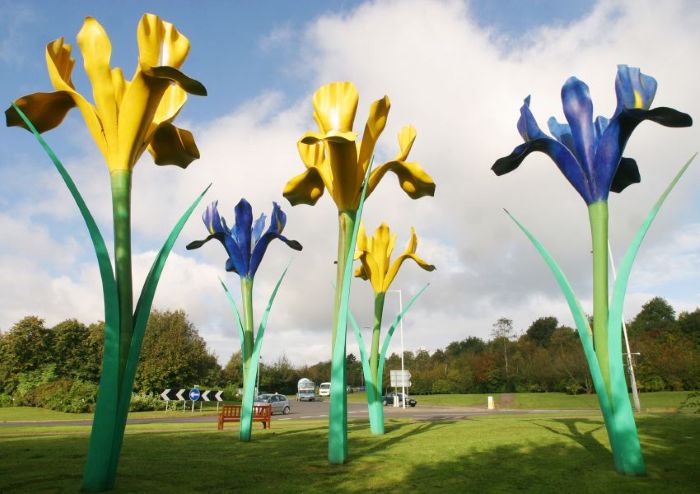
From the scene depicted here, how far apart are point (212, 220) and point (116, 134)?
5834 mm

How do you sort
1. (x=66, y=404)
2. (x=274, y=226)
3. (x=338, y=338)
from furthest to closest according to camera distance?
(x=66, y=404) → (x=274, y=226) → (x=338, y=338)

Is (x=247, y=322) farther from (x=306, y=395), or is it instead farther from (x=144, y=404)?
(x=306, y=395)

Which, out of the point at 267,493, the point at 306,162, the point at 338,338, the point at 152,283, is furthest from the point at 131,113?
the point at 267,493

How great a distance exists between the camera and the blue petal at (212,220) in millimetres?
12570

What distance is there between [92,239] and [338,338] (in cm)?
389

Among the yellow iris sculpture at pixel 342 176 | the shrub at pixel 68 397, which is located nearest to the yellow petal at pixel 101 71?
the yellow iris sculpture at pixel 342 176

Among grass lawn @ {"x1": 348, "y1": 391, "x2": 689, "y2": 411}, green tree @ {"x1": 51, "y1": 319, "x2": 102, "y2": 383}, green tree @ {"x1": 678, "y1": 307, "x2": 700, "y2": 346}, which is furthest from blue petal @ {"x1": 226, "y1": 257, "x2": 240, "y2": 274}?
green tree @ {"x1": 678, "y1": 307, "x2": 700, "y2": 346}

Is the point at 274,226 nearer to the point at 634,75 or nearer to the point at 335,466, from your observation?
the point at 335,466

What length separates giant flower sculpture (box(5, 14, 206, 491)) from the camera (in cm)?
596

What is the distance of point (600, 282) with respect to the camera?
7.25m

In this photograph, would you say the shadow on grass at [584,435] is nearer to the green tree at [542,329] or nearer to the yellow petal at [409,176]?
the yellow petal at [409,176]

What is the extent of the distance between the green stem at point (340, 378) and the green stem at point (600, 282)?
369 cm

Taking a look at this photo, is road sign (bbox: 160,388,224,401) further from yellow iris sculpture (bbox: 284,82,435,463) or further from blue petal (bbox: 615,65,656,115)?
blue petal (bbox: 615,65,656,115)

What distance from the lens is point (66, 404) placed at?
93.8 ft
